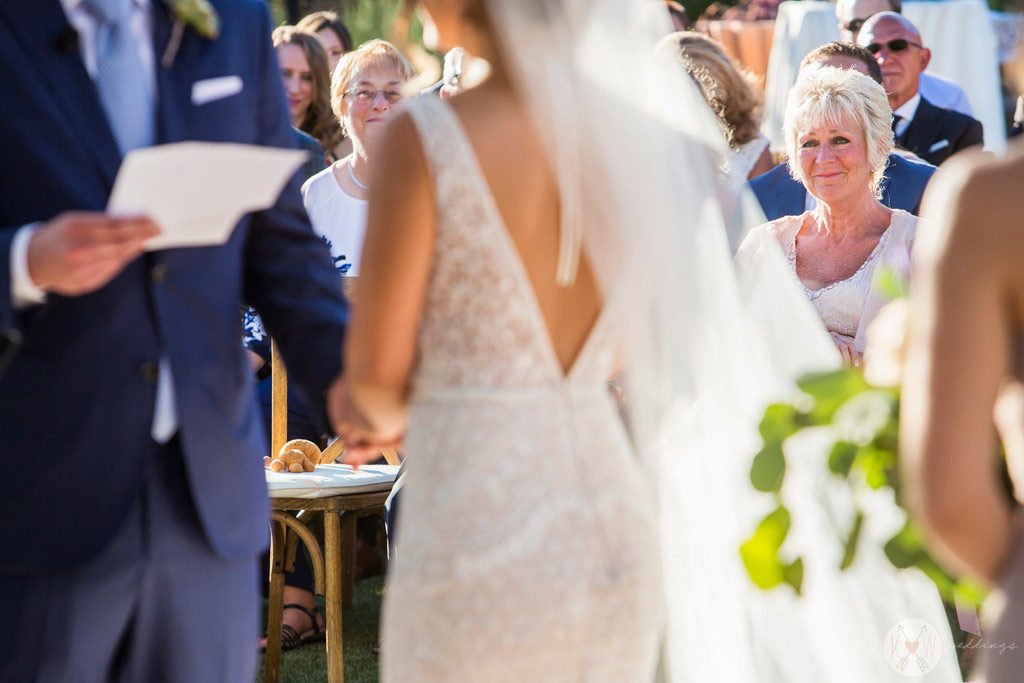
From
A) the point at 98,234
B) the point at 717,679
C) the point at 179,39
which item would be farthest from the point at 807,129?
the point at 98,234

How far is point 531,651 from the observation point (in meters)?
1.92

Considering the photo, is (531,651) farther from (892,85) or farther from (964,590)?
(892,85)

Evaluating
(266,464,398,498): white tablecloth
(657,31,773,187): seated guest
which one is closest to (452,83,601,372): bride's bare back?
(266,464,398,498): white tablecloth

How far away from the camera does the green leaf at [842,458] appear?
5.83ft

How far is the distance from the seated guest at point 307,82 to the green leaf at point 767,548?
5.46m

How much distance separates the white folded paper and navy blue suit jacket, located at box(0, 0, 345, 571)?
10cm

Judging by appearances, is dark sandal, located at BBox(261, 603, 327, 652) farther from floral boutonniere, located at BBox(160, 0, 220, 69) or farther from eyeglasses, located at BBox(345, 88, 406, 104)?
floral boutonniere, located at BBox(160, 0, 220, 69)

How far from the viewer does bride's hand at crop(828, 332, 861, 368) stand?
4367 millimetres

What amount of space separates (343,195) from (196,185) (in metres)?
3.64

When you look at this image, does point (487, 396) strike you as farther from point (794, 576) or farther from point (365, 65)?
point (365, 65)

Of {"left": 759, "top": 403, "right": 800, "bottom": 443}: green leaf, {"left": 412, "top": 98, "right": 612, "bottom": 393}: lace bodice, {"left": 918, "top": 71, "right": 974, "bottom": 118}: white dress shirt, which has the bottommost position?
{"left": 918, "top": 71, "right": 974, "bottom": 118}: white dress shirt

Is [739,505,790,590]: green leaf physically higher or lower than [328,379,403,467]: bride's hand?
lower

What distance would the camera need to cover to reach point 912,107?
6.84 metres

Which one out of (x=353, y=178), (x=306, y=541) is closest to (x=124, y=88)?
(x=306, y=541)
